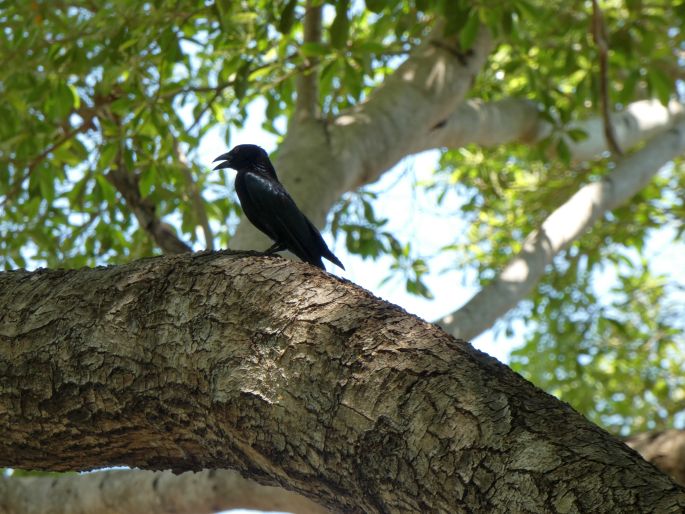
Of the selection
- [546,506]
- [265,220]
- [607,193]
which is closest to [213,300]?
[546,506]

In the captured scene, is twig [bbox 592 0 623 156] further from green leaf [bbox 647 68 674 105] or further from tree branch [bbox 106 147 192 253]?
tree branch [bbox 106 147 192 253]

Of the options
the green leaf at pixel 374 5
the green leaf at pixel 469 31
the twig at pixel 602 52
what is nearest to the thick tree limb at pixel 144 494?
the green leaf at pixel 374 5

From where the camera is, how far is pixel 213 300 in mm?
1925

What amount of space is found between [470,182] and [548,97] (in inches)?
86.8

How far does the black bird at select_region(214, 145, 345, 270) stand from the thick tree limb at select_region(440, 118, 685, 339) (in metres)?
0.96

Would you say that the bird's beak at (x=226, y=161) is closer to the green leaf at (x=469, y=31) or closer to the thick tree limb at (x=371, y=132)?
the thick tree limb at (x=371, y=132)

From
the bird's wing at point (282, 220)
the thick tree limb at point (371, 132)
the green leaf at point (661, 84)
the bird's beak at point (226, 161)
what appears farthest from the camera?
the green leaf at point (661, 84)

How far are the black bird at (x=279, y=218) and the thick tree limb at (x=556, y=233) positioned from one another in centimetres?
96

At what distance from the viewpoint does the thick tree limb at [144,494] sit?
12.0 feet

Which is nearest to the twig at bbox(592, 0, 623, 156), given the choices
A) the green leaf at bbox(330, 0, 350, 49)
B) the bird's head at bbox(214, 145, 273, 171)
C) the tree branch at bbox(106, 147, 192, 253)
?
the green leaf at bbox(330, 0, 350, 49)

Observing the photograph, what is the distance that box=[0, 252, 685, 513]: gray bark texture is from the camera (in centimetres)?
135

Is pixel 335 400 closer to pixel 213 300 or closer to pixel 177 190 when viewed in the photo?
pixel 213 300

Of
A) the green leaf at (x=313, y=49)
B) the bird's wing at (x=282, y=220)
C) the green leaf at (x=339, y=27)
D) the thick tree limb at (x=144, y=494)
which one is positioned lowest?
the thick tree limb at (x=144, y=494)

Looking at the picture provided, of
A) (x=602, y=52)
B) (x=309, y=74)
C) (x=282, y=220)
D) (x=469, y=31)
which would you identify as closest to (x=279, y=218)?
(x=282, y=220)
